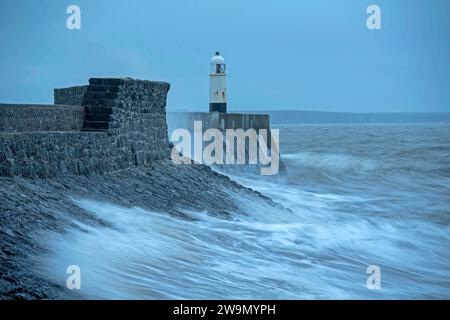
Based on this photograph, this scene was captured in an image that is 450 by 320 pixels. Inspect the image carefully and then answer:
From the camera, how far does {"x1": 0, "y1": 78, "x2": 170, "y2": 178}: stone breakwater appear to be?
8680 mm

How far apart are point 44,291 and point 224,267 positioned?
2663 millimetres

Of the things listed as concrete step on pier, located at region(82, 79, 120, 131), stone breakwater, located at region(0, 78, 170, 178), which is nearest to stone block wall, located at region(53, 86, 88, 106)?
stone breakwater, located at region(0, 78, 170, 178)

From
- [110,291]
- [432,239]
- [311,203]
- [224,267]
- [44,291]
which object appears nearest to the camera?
[44,291]

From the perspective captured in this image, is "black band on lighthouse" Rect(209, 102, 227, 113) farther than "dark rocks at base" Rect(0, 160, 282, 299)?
Yes

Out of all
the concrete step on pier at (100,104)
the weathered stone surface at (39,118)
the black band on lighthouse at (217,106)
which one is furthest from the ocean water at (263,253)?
the black band on lighthouse at (217,106)

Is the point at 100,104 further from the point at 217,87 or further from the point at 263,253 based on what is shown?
the point at 217,87

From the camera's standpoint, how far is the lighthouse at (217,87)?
25952 mm

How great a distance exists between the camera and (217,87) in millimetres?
26188

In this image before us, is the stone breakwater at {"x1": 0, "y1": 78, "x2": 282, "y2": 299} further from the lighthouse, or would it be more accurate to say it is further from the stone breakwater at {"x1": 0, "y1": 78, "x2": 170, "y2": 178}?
the lighthouse

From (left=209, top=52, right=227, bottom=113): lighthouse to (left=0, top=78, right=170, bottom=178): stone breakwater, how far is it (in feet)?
39.2

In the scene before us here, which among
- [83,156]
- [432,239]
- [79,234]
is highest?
[83,156]

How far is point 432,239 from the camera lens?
1233cm
